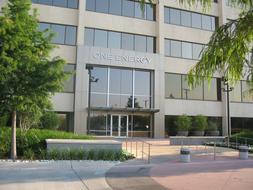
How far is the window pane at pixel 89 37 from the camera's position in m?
32.9

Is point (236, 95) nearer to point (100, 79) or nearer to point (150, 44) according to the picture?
point (150, 44)

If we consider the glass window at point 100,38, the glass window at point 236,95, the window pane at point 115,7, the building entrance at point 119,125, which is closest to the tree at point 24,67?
the building entrance at point 119,125

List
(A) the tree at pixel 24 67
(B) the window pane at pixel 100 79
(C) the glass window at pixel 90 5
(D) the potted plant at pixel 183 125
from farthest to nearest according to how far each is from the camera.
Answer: (D) the potted plant at pixel 183 125 < (C) the glass window at pixel 90 5 < (B) the window pane at pixel 100 79 < (A) the tree at pixel 24 67

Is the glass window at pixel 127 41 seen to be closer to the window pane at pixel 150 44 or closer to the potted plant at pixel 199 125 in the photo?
the window pane at pixel 150 44

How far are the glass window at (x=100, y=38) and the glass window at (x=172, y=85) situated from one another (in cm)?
718

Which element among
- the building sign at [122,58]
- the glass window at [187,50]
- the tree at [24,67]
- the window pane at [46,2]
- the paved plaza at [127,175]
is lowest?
the paved plaza at [127,175]

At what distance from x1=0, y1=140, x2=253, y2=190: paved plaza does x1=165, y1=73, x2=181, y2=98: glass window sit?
1943cm

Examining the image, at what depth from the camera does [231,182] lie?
10.9m

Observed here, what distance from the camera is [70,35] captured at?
106 feet

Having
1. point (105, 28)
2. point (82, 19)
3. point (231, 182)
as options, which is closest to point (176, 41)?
point (105, 28)

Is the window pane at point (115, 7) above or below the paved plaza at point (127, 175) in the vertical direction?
above

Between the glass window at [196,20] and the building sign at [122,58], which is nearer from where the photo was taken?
the building sign at [122,58]

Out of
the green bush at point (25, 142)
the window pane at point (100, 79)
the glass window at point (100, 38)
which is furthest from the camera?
the glass window at point (100, 38)

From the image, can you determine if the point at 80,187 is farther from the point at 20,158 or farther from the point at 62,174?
the point at 20,158
